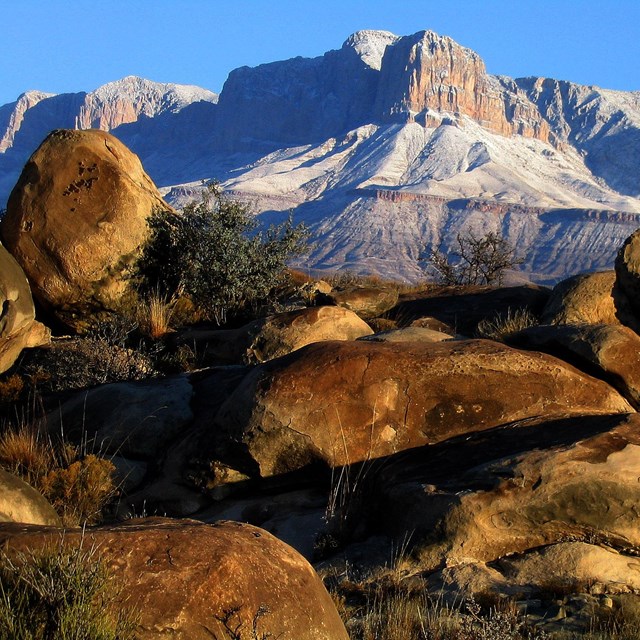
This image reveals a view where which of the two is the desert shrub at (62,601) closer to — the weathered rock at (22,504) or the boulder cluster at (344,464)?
the boulder cluster at (344,464)

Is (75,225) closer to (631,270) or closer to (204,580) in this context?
(631,270)

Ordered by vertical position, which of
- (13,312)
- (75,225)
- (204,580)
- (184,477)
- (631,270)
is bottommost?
(184,477)

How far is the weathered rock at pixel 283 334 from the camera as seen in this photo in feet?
36.8

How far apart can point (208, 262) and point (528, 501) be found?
9.05m

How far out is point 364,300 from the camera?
14.1m

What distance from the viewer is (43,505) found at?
6191mm

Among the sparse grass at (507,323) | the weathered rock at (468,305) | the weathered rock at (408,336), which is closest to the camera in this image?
the weathered rock at (408,336)

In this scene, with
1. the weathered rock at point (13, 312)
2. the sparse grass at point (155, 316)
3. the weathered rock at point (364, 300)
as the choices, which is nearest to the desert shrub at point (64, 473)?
the weathered rock at point (13, 312)

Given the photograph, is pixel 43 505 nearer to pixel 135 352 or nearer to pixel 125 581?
pixel 125 581

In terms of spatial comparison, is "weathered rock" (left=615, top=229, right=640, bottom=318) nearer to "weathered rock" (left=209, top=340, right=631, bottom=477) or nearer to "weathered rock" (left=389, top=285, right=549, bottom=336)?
"weathered rock" (left=389, top=285, right=549, bottom=336)

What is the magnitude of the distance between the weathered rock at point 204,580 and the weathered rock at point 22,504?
144 cm

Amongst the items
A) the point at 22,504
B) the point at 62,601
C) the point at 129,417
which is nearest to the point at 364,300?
the point at 129,417

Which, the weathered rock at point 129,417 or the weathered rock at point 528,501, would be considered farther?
the weathered rock at point 129,417

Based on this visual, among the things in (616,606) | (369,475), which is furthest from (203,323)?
(616,606)
